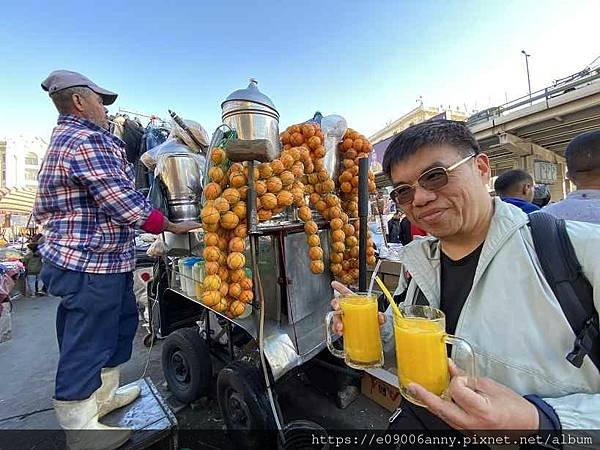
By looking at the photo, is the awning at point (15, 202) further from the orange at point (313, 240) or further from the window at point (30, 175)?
the orange at point (313, 240)

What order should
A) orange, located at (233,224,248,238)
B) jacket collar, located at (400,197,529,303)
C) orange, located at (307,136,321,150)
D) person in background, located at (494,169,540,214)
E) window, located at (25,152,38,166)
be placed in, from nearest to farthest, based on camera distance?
jacket collar, located at (400,197,529,303) < orange, located at (233,224,248,238) < orange, located at (307,136,321,150) < person in background, located at (494,169,540,214) < window, located at (25,152,38,166)

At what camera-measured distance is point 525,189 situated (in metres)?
2.82

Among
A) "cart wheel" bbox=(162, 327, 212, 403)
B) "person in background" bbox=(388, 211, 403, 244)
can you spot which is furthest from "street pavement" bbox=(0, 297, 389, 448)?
"person in background" bbox=(388, 211, 403, 244)

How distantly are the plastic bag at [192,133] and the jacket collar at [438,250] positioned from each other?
2196 millimetres

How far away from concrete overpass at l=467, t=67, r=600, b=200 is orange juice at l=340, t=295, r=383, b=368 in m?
13.2

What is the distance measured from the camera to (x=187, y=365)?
258 centimetres

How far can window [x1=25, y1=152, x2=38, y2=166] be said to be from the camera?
80.2ft

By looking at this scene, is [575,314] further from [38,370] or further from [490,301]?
[38,370]

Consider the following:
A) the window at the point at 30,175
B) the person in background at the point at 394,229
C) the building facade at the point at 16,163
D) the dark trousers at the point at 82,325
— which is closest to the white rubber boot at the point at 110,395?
the dark trousers at the point at 82,325

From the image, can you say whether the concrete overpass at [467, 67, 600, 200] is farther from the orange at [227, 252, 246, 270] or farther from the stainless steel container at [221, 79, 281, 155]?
the orange at [227, 252, 246, 270]

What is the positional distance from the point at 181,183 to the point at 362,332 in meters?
1.98

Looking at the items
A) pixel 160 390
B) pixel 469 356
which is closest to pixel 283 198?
pixel 469 356

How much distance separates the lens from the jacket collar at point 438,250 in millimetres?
1005

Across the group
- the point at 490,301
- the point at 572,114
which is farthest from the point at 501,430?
the point at 572,114
